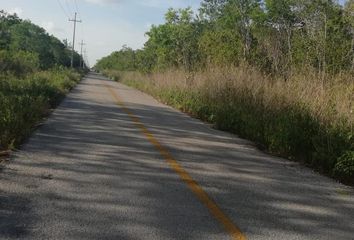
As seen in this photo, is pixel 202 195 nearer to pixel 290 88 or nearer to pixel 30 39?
pixel 290 88

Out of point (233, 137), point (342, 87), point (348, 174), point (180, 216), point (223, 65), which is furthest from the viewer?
point (223, 65)

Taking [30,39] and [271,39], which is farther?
[30,39]

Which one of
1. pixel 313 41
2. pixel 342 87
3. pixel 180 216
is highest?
pixel 313 41

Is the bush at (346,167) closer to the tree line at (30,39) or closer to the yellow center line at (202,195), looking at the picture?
the yellow center line at (202,195)

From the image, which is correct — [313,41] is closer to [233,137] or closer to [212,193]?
[233,137]

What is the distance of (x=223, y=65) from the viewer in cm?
2119

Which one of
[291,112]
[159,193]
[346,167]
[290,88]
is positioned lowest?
[159,193]

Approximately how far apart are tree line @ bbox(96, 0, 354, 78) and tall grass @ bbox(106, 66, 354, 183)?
78cm

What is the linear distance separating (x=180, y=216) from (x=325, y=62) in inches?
391

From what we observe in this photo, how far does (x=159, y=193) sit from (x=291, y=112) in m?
6.38

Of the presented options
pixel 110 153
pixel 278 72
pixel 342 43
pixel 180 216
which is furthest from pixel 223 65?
pixel 180 216

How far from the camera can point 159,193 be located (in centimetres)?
682

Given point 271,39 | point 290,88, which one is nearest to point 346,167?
point 290,88

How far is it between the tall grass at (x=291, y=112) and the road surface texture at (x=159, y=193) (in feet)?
1.81
